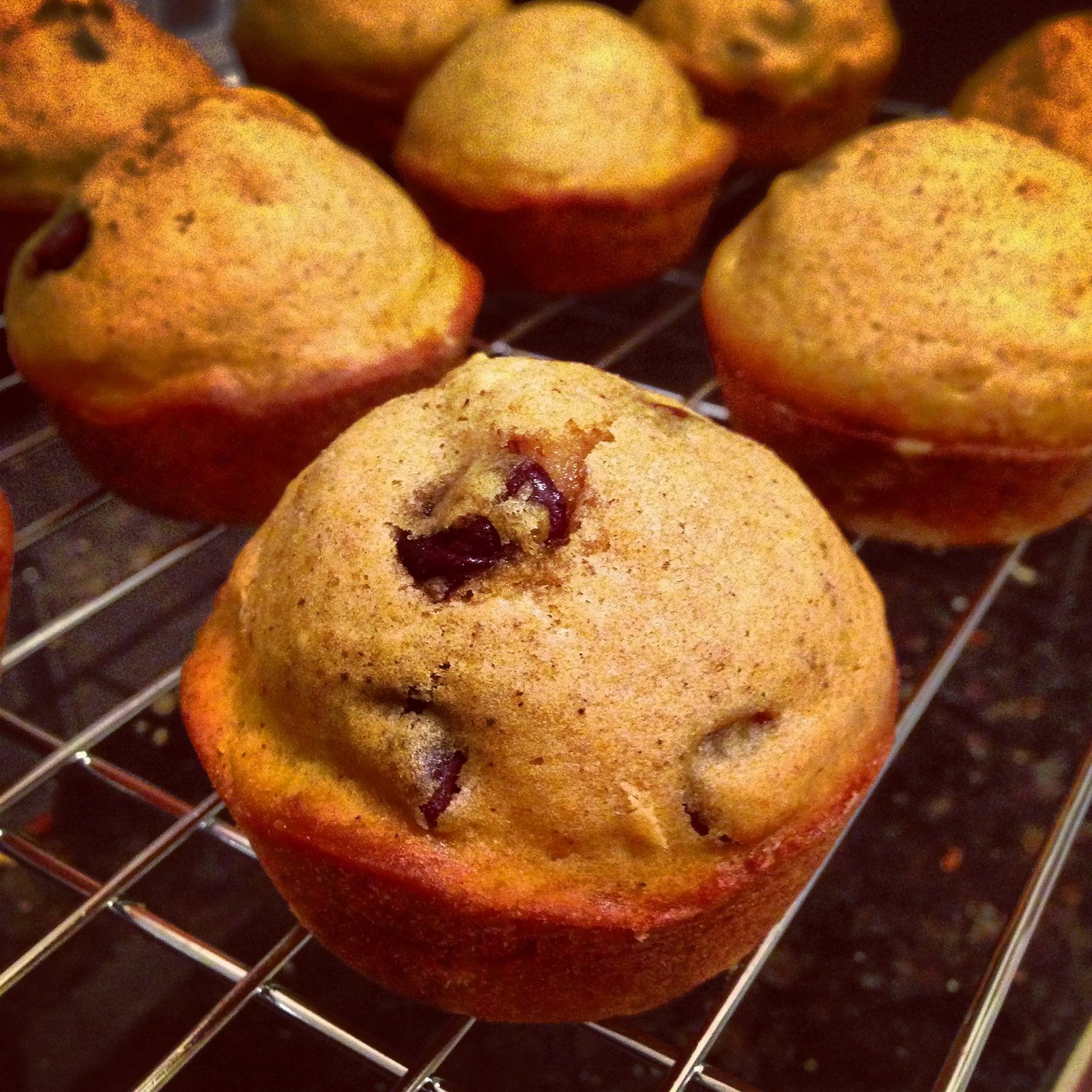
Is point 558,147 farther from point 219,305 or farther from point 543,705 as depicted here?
point 543,705

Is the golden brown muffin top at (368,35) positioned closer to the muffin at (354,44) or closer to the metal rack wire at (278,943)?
the muffin at (354,44)

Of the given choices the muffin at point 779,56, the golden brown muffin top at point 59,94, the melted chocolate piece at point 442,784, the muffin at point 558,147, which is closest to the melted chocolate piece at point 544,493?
the melted chocolate piece at point 442,784

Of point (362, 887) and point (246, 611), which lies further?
point (246, 611)

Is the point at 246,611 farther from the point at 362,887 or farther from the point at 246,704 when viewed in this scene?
the point at 362,887

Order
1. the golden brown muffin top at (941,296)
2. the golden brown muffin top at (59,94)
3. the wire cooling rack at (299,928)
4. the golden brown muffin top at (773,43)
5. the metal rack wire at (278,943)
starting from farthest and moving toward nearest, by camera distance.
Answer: the golden brown muffin top at (773,43), the golden brown muffin top at (59,94), the golden brown muffin top at (941,296), the wire cooling rack at (299,928), the metal rack wire at (278,943)

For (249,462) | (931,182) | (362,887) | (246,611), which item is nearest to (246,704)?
(246,611)
